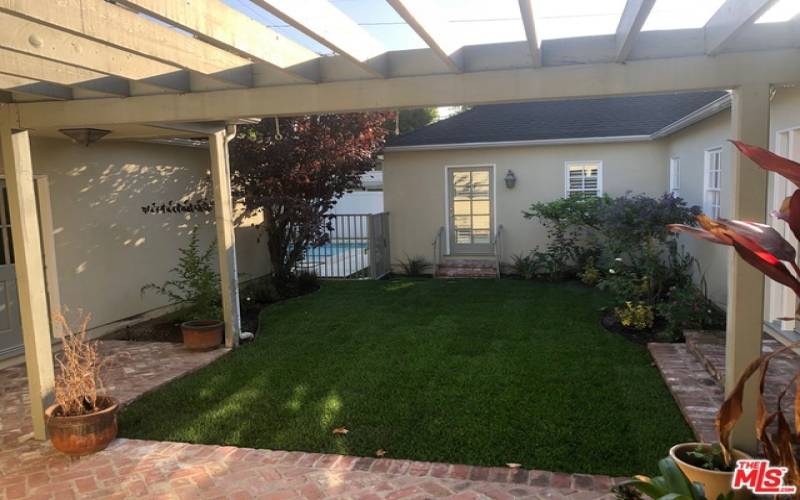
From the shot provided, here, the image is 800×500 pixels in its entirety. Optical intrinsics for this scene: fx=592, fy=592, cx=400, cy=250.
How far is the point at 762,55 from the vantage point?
359 cm

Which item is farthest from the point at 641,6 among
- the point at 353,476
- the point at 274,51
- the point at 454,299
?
the point at 454,299

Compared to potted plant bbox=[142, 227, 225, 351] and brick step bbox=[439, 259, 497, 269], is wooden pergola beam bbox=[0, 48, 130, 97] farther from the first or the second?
brick step bbox=[439, 259, 497, 269]

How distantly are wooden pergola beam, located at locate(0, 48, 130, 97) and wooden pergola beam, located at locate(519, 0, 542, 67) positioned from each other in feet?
9.32

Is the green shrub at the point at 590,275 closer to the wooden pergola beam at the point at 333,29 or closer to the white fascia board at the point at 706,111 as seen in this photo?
the white fascia board at the point at 706,111

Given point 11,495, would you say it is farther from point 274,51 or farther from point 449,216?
point 449,216

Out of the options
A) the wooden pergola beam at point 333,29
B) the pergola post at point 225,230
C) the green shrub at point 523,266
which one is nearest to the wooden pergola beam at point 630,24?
the wooden pergola beam at point 333,29

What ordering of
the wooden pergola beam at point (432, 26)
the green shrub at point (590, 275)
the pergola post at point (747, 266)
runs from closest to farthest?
1. the wooden pergola beam at point (432, 26)
2. the pergola post at point (747, 266)
3. the green shrub at point (590, 275)

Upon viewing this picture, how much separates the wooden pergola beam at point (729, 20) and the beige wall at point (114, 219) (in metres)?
7.22

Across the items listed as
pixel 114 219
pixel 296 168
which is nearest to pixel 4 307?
pixel 114 219

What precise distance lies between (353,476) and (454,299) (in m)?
5.93

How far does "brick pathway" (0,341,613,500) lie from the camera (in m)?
3.71

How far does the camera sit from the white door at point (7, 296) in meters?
6.95

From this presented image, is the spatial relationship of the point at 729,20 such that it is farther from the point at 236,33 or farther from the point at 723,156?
the point at 723,156

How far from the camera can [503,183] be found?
1250 centimetres
